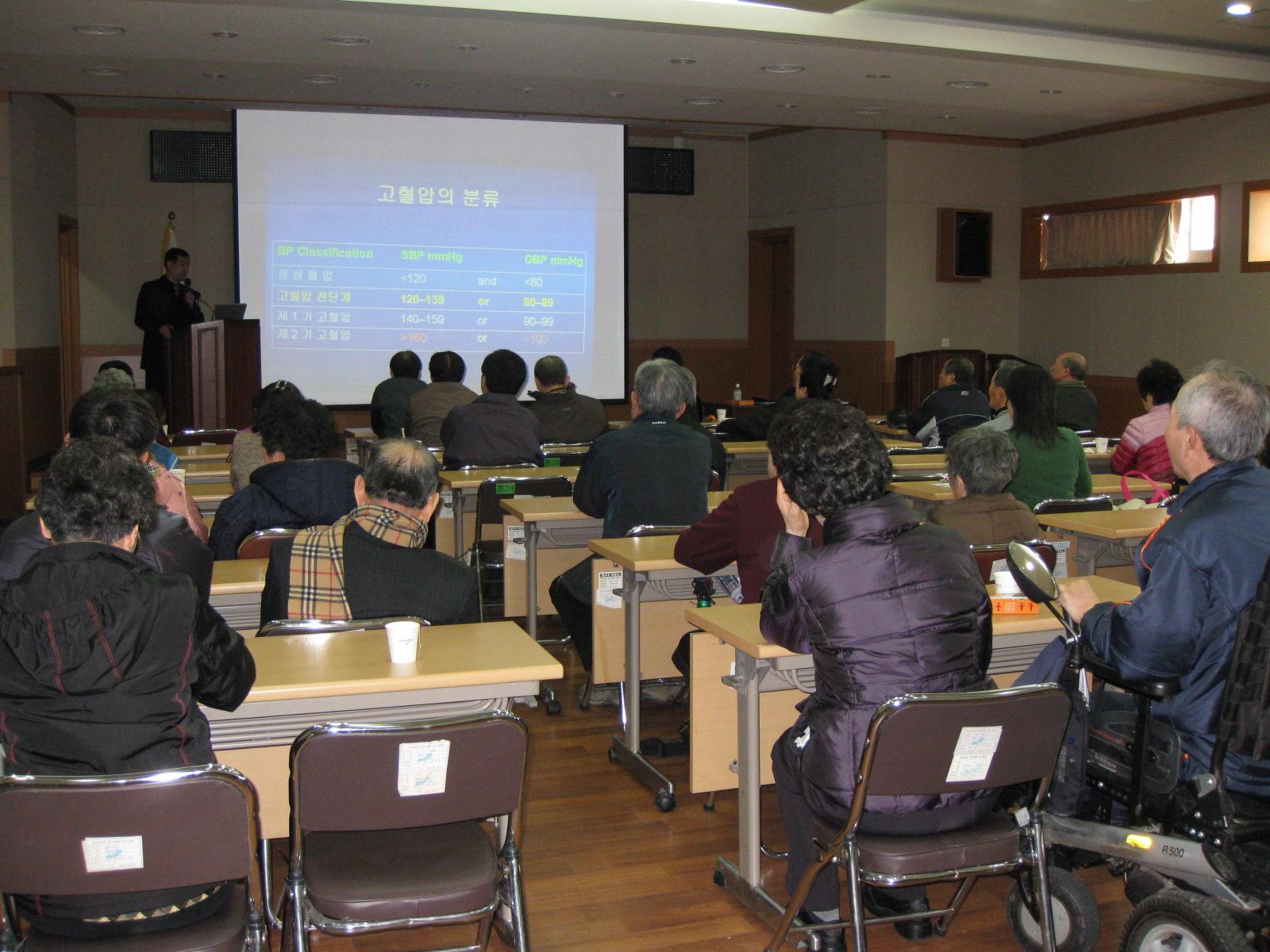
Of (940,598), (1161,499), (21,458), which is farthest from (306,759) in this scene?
(21,458)

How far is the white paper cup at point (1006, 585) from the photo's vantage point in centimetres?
302

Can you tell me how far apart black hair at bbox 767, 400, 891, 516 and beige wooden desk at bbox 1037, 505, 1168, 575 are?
1943 millimetres

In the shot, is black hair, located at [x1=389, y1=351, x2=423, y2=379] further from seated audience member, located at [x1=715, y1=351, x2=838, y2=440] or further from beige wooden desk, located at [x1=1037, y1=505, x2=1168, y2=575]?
beige wooden desk, located at [x1=1037, y1=505, x2=1168, y2=575]

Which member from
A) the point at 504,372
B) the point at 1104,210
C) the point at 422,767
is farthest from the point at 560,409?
the point at 1104,210

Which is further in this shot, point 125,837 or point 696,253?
point 696,253

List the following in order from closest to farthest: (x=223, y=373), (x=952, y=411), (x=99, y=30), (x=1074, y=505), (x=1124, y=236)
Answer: (x=1074, y=505), (x=952, y=411), (x=99, y=30), (x=223, y=373), (x=1124, y=236)

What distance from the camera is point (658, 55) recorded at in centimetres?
827

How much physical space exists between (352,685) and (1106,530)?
2.80 meters

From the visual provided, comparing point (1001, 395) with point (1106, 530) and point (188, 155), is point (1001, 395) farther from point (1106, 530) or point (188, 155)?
point (188, 155)

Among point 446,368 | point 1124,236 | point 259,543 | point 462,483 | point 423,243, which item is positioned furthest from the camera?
point 1124,236

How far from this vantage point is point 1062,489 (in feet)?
16.1

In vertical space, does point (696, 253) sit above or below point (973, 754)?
above

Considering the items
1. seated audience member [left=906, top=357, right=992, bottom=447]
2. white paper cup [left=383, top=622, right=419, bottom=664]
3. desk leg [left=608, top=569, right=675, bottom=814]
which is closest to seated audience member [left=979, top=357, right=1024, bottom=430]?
seated audience member [left=906, top=357, right=992, bottom=447]

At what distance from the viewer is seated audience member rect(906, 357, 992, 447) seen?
724 cm
